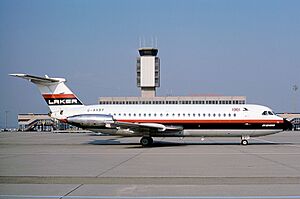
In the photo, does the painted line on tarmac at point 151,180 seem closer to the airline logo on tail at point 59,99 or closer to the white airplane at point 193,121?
the white airplane at point 193,121

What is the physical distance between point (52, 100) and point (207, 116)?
39.4 ft

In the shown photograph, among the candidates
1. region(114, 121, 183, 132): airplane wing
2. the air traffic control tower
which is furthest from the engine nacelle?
the air traffic control tower

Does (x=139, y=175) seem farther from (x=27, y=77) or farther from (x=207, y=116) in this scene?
(x=27, y=77)

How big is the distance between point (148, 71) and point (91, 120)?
9529 centimetres

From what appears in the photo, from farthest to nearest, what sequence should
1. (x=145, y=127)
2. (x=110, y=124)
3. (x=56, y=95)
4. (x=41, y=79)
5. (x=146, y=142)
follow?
(x=56, y=95) < (x=41, y=79) < (x=146, y=142) < (x=145, y=127) < (x=110, y=124)

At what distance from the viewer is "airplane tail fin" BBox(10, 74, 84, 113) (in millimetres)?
30266

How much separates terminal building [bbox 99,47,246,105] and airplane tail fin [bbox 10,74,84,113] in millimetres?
83844

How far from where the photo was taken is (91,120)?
1066 inches

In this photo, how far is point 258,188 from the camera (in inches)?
383

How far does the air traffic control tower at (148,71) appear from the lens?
121125mm

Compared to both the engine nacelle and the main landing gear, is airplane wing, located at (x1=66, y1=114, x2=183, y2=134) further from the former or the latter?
the main landing gear

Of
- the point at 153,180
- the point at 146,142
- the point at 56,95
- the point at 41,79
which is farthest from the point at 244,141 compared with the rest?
the point at 153,180

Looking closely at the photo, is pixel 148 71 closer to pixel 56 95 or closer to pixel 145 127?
pixel 56 95

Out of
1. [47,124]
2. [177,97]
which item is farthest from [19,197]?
[177,97]
